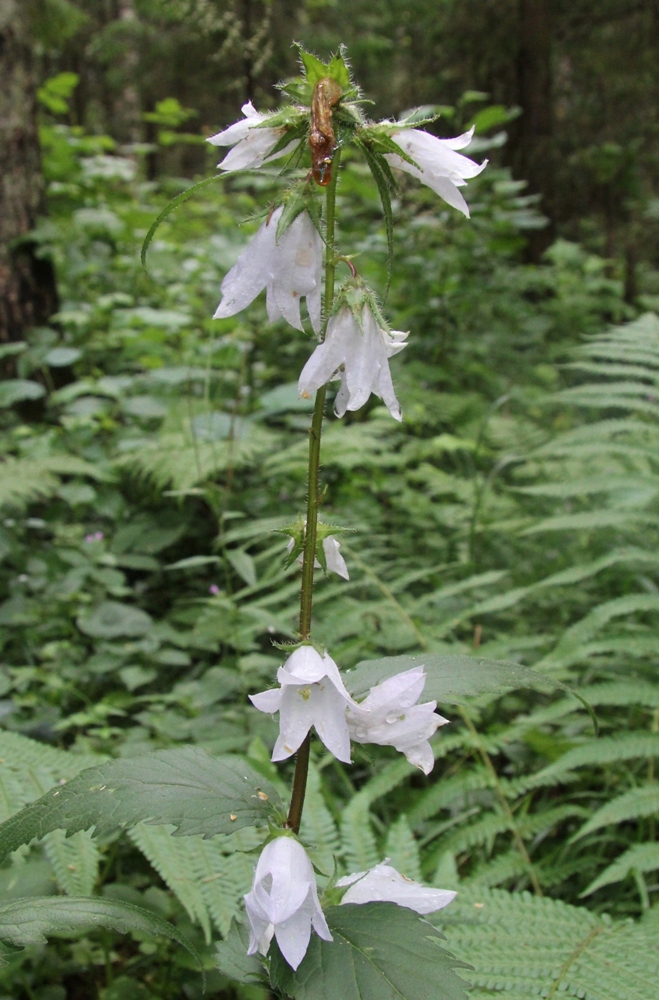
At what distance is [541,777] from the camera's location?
2.18m

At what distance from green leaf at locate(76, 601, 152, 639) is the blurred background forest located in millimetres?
12

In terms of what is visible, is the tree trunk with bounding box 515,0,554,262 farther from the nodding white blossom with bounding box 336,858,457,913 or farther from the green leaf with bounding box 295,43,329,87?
the nodding white blossom with bounding box 336,858,457,913

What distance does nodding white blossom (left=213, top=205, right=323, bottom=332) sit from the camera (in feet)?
3.69

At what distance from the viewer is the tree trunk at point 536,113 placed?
818 centimetres

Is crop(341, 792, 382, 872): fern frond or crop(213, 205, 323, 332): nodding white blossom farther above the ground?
crop(213, 205, 323, 332): nodding white blossom

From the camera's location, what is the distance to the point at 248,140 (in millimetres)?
1114

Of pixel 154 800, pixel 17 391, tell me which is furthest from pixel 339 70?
pixel 17 391

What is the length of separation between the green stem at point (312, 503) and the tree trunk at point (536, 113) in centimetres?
793

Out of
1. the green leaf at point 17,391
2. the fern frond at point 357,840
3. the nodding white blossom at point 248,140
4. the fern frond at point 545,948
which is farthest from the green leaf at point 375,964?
the green leaf at point 17,391

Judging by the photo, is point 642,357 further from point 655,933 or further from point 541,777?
point 655,933

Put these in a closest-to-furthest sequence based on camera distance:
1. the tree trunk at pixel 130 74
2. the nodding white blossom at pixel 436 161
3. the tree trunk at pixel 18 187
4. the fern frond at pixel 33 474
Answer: the nodding white blossom at pixel 436 161 → the fern frond at pixel 33 474 → the tree trunk at pixel 18 187 → the tree trunk at pixel 130 74

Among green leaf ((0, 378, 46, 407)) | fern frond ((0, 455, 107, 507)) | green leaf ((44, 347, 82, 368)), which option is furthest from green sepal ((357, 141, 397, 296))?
green leaf ((44, 347, 82, 368))

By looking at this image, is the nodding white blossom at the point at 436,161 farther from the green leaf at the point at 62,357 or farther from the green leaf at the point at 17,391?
the green leaf at the point at 62,357

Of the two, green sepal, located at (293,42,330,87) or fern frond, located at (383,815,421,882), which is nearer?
green sepal, located at (293,42,330,87)
